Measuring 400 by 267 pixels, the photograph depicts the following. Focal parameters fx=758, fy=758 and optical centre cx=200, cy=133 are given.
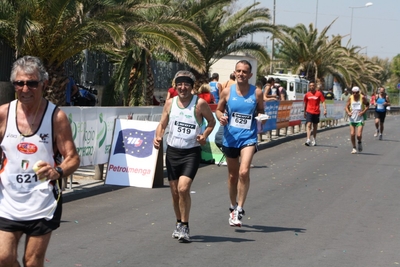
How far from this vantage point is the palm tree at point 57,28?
50.2 feet

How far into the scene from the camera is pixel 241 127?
9.51 m

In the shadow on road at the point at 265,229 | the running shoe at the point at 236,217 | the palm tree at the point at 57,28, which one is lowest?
the shadow on road at the point at 265,229

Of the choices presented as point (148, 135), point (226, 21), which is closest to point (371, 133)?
point (226, 21)

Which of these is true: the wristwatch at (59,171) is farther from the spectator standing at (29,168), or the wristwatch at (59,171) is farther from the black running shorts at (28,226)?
the black running shorts at (28,226)

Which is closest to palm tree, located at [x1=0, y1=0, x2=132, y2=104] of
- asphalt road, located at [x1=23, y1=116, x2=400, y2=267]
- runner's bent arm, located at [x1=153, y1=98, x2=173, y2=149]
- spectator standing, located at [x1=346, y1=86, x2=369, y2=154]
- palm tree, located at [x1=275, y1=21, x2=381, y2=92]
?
asphalt road, located at [x1=23, y1=116, x2=400, y2=267]

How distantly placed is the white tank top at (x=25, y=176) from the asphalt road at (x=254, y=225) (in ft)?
7.83

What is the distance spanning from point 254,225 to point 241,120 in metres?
1.39

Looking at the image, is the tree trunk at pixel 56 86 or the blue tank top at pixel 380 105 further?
the blue tank top at pixel 380 105

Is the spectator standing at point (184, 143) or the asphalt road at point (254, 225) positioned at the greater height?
the spectator standing at point (184, 143)

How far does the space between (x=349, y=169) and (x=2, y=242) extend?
12.8 meters

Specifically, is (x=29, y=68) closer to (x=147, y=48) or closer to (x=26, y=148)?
(x=26, y=148)

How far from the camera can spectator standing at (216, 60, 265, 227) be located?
372 inches

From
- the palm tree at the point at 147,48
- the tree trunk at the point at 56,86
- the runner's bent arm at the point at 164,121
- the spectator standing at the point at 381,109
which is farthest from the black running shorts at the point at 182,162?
the spectator standing at the point at 381,109

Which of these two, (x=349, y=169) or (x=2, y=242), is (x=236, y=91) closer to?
(x=2, y=242)
